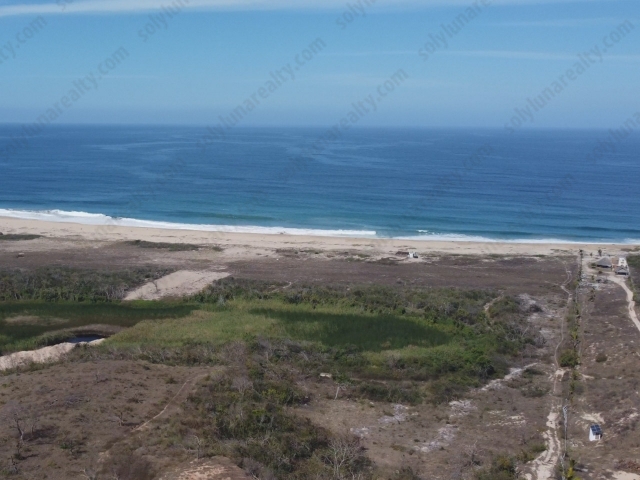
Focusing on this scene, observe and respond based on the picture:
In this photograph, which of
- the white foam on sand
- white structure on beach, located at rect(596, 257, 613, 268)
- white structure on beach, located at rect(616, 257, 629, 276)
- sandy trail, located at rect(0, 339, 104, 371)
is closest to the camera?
sandy trail, located at rect(0, 339, 104, 371)

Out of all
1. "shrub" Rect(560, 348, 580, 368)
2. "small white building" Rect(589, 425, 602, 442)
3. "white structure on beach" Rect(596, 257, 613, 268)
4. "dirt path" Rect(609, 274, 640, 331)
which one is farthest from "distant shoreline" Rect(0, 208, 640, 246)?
"small white building" Rect(589, 425, 602, 442)

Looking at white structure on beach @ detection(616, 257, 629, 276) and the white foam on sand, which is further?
the white foam on sand

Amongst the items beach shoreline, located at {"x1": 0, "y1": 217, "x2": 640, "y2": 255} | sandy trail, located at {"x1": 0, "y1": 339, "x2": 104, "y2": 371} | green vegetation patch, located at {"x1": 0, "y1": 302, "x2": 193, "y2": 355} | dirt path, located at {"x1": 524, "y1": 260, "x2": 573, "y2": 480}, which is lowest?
dirt path, located at {"x1": 524, "y1": 260, "x2": 573, "y2": 480}

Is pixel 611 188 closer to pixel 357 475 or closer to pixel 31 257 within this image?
pixel 31 257

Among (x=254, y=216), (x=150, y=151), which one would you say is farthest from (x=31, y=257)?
(x=150, y=151)

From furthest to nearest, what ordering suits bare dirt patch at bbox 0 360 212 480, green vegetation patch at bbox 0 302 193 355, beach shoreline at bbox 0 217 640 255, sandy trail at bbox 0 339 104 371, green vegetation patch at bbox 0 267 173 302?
beach shoreline at bbox 0 217 640 255 < green vegetation patch at bbox 0 267 173 302 < green vegetation patch at bbox 0 302 193 355 < sandy trail at bbox 0 339 104 371 < bare dirt patch at bbox 0 360 212 480

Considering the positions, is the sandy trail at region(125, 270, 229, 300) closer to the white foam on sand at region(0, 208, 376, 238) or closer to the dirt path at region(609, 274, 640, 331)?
the white foam on sand at region(0, 208, 376, 238)
